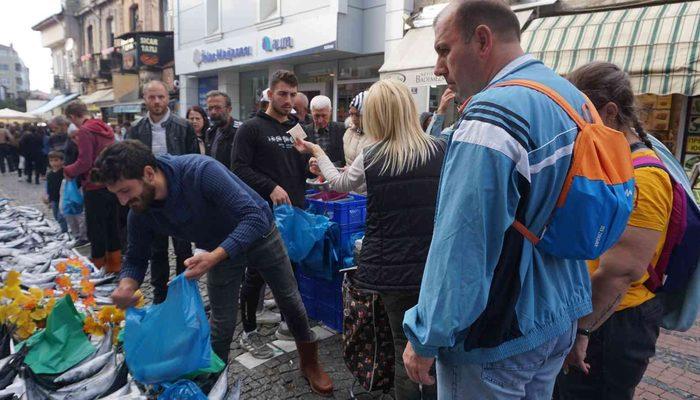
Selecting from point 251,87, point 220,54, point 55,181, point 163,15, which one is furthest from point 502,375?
point 163,15

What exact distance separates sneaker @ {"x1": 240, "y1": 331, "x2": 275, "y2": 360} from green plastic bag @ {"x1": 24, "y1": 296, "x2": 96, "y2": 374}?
1110mm

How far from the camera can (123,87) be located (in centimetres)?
2220

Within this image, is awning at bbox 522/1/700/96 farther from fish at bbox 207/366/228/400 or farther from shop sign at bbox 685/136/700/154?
fish at bbox 207/366/228/400

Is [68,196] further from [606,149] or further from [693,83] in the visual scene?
[693,83]

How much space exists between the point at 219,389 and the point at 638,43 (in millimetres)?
7134

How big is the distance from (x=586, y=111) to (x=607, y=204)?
0.89ft

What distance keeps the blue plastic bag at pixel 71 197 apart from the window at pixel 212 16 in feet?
34.7

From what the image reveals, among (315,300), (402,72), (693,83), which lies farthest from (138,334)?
(402,72)

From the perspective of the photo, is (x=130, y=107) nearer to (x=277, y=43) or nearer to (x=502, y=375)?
(x=277, y=43)

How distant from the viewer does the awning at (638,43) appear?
6.09 metres

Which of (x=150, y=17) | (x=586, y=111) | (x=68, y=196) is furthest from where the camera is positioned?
(x=150, y=17)

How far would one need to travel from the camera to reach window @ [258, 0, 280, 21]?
500 inches

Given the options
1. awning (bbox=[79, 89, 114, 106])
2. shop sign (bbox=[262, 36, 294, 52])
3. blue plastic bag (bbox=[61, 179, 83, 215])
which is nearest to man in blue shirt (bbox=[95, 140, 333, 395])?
blue plastic bag (bbox=[61, 179, 83, 215])

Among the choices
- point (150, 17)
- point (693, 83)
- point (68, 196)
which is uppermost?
point (150, 17)
